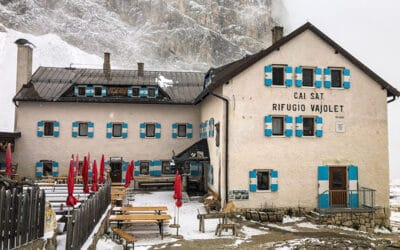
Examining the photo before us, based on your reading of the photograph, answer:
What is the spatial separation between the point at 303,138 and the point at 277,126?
4.67 ft

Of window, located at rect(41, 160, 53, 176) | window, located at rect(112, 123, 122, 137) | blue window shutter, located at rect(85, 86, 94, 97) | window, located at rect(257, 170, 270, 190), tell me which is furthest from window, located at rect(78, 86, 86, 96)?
window, located at rect(257, 170, 270, 190)

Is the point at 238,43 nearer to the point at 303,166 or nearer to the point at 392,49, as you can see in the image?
the point at 392,49

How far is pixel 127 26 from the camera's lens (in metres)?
122

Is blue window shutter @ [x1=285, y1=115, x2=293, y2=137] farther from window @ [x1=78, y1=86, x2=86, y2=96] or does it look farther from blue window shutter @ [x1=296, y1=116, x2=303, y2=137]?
window @ [x1=78, y1=86, x2=86, y2=96]

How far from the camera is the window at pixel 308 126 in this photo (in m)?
18.9

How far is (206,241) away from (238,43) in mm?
114673

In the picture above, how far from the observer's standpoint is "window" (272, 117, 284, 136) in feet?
61.6

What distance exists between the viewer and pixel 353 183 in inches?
740

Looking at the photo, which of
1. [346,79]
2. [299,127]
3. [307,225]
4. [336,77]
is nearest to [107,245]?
[307,225]

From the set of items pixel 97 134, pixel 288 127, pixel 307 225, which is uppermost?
pixel 288 127

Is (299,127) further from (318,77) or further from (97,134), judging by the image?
(97,134)

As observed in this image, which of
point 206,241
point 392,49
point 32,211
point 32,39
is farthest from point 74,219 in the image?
point 392,49

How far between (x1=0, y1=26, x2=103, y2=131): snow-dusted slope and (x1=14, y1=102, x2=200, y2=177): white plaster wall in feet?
150

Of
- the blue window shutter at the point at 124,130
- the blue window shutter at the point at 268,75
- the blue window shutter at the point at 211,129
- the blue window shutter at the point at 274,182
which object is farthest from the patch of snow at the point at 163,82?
the blue window shutter at the point at 274,182
